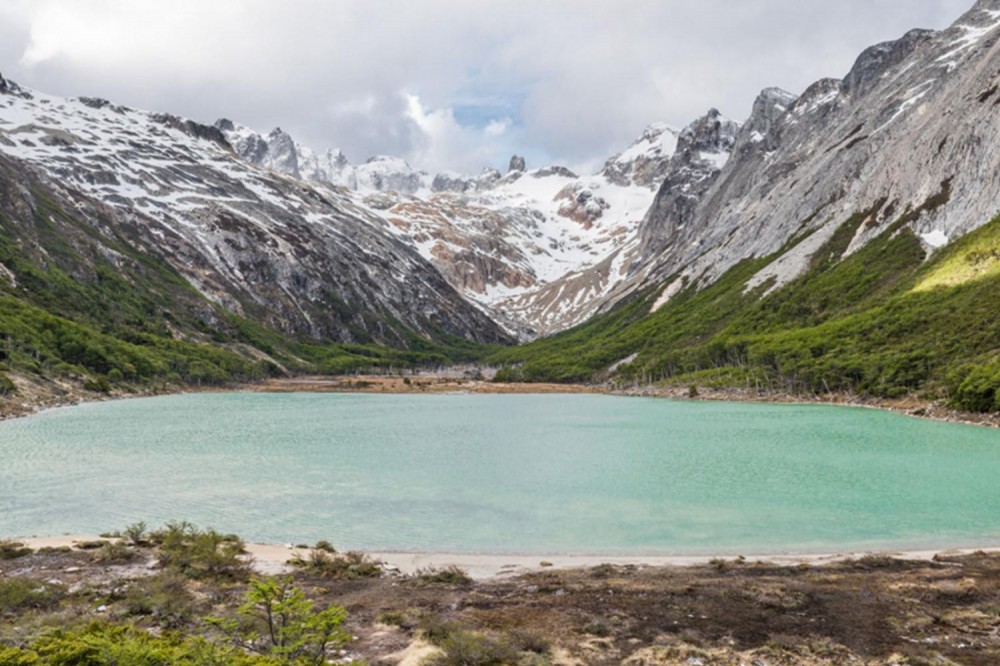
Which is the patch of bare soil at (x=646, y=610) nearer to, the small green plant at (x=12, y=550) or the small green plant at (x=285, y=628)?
the small green plant at (x=12, y=550)

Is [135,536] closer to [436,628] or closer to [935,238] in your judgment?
[436,628]

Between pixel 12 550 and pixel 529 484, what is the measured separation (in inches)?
1103

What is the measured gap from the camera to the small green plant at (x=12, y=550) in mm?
24359

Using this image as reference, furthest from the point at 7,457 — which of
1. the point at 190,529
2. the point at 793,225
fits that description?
the point at 793,225

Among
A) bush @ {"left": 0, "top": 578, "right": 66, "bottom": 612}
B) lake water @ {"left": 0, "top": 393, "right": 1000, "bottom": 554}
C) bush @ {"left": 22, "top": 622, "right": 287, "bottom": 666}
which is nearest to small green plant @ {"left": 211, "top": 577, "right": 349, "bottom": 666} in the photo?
bush @ {"left": 22, "top": 622, "right": 287, "bottom": 666}

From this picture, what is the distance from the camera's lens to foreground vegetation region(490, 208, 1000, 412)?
3472 inches

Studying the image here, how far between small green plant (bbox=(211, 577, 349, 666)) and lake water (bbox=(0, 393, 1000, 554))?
13.0 meters

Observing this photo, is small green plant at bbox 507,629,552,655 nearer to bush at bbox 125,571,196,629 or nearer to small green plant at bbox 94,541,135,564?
bush at bbox 125,571,196,629

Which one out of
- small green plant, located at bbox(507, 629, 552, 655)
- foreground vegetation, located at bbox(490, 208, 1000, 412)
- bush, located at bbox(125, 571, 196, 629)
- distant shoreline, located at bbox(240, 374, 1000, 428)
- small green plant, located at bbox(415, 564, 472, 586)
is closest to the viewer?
small green plant, located at bbox(507, 629, 552, 655)

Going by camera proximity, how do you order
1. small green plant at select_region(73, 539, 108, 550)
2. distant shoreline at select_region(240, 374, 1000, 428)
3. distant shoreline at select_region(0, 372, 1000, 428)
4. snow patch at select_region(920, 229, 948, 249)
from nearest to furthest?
small green plant at select_region(73, 539, 108, 550) → distant shoreline at select_region(240, 374, 1000, 428) → distant shoreline at select_region(0, 372, 1000, 428) → snow patch at select_region(920, 229, 948, 249)

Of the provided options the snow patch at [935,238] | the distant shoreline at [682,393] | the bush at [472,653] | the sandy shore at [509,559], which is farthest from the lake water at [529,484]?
the snow patch at [935,238]

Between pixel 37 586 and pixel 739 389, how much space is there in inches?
4972

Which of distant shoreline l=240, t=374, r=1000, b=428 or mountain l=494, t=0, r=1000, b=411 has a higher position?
mountain l=494, t=0, r=1000, b=411

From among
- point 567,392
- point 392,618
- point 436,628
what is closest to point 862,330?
point 567,392
